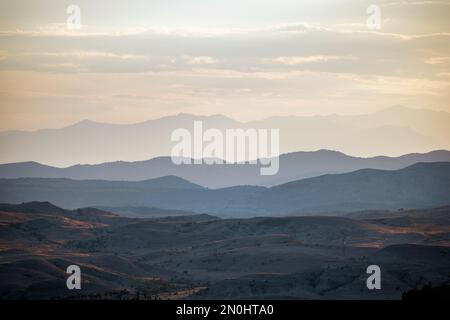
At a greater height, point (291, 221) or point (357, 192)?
point (357, 192)

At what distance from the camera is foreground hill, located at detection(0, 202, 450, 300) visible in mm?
67750

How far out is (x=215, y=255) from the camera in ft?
296

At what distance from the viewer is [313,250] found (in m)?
88.6

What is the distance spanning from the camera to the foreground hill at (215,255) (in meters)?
67.8

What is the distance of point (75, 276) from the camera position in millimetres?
71125
